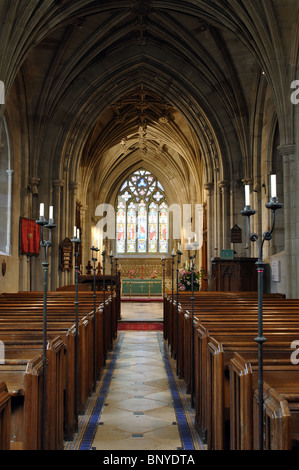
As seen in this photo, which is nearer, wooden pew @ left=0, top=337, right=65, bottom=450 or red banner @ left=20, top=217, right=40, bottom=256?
wooden pew @ left=0, top=337, right=65, bottom=450

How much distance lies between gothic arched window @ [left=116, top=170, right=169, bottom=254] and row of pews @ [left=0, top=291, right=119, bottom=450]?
79.9 feet

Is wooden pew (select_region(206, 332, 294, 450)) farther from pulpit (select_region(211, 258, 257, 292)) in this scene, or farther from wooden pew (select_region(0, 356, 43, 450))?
pulpit (select_region(211, 258, 257, 292))

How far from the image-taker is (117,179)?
1224 inches

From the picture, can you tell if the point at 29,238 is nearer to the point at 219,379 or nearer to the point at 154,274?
the point at 219,379

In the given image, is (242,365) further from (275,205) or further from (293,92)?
(293,92)

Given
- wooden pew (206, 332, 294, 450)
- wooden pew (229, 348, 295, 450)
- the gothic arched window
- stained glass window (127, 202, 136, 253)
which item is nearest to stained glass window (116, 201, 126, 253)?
the gothic arched window

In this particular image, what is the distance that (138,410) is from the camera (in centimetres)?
514

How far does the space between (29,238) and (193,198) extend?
1302 centimetres

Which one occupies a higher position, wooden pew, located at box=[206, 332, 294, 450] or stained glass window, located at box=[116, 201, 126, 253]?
stained glass window, located at box=[116, 201, 126, 253]

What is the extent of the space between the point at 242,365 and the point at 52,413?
1.48m

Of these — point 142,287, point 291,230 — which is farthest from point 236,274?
point 142,287

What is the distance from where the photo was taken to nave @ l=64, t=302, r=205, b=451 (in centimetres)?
414

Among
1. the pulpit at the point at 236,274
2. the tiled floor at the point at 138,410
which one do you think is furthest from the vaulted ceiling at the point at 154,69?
the tiled floor at the point at 138,410
